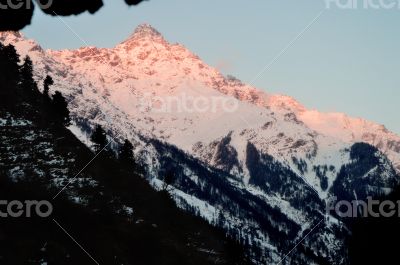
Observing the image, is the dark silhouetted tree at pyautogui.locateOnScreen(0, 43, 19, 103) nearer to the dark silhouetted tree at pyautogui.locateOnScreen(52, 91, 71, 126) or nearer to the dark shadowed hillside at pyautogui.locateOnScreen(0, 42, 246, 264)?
the dark shadowed hillside at pyautogui.locateOnScreen(0, 42, 246, 264)

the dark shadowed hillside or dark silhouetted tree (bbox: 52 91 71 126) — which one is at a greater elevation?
dark silhouetted tree (bbox: 52 91 71 126)

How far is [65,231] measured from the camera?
6819 cm

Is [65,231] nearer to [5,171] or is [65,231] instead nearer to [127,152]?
[5,171]

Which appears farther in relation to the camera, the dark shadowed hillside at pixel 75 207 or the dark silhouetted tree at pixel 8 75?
the dark silhouetted tree at pixel 8 75

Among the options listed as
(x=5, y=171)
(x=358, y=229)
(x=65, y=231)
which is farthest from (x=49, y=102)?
(x=358, y=229)

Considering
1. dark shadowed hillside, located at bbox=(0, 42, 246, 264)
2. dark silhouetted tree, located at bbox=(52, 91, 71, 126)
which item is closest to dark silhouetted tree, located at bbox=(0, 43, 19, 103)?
dark shadowed hillside, located at bbox=(0, 42, 246, 264)

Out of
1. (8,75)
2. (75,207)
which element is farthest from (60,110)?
(75,207)

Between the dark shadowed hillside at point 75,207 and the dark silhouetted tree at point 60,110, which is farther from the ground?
the dark silhouetted tree at point 60,110

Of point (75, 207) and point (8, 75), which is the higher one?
point (8, 75)

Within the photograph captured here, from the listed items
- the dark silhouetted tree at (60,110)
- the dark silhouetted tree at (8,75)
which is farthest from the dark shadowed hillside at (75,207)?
the dark silhouetted tree at (60,110)

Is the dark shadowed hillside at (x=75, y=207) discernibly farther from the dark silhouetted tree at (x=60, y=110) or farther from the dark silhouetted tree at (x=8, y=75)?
the dark silhouetted tree at (x=60, y=110)

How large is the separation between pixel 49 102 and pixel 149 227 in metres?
53.4

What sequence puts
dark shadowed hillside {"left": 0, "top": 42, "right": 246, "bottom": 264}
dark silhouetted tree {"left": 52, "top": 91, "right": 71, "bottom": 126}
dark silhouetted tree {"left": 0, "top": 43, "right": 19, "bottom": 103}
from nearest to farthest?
dark shadowed hillside {"left": 0, "top": 42, "right": 246, "bottom": 264}
dark silhouetted tree {"left": 0, "top": 43, "right": 19, "bottom": 103}
dark silhouetted tree {"left": 52, "top": 91, "right": 71, "bottom": 126}

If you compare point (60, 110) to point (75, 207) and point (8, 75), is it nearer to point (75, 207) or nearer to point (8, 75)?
point (8, 75)
